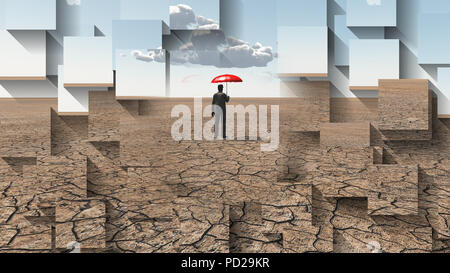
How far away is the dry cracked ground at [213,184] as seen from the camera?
134 cm

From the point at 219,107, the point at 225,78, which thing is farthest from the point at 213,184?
the point at 225,78

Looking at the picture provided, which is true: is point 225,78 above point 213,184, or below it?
above

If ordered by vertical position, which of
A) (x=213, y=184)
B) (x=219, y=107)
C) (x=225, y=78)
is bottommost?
(x=213, y=184)

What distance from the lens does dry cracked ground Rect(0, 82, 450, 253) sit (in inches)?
52.9

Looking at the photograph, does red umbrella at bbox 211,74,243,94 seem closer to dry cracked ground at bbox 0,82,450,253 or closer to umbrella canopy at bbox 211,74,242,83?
umbrella canopy at bbox 211,74,242,83

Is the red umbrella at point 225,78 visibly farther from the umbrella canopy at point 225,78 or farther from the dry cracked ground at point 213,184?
the dry cracked ground at point 213,184

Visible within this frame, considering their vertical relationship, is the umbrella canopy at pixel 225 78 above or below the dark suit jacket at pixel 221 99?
above

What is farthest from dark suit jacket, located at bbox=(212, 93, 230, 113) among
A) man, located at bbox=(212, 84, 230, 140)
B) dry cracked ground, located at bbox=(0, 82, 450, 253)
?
dry cracked ground, located at bbox=(0, 82, 450, 253)

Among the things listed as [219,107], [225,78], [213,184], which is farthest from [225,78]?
[213,184]

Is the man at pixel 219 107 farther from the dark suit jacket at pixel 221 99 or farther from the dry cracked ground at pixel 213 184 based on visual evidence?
the dry cracked ground at pixel 213 184

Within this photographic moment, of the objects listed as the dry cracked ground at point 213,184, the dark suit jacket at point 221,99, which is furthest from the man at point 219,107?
the dry cracked ground at point 213,184

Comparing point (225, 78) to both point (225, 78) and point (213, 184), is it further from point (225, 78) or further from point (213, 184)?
point (213, 184)

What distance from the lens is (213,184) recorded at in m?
1.38

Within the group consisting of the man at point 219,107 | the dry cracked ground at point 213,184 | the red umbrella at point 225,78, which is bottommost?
the dry cracked ground at point 213,184
